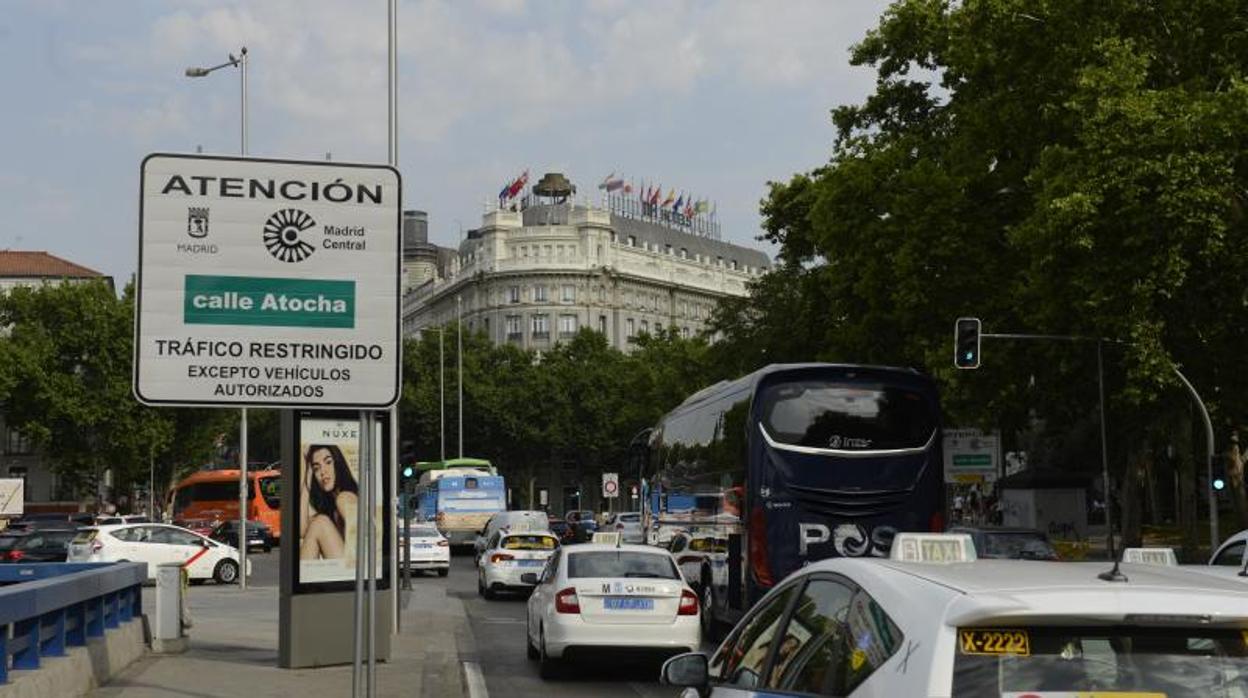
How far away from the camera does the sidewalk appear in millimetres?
14336

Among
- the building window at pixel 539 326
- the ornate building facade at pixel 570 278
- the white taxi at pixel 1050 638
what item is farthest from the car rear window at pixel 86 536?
the building window at pixel 539 326

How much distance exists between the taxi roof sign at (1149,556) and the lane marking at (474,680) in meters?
10.0

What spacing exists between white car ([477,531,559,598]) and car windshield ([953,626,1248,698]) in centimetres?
2859

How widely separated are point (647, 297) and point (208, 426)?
5946 cm

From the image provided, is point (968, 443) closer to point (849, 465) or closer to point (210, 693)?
point (849, 465)

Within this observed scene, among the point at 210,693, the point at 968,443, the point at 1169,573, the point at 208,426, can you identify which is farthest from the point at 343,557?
the point at 208,426

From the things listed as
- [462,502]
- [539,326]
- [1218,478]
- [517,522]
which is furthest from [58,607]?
[539,326]

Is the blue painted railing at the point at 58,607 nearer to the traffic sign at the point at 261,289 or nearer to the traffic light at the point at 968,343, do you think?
the traffic sign at the point at 261,289

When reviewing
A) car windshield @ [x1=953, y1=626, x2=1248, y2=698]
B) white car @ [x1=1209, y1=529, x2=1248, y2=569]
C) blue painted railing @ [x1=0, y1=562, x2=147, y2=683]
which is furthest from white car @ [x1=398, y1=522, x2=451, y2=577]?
car windshield @ [x1=953, y1=626, x2=1248, y2=698]

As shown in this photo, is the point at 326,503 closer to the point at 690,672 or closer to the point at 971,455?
the point at 690,672

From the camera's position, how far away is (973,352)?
30.4 meters

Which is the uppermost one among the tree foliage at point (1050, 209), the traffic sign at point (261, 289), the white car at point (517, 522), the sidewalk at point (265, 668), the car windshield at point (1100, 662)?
the tree foliage at point (1050, 209)

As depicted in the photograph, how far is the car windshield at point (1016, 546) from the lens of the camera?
82.7 feet

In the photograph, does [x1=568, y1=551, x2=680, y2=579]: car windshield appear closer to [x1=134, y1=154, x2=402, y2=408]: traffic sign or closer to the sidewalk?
the sidewalk
